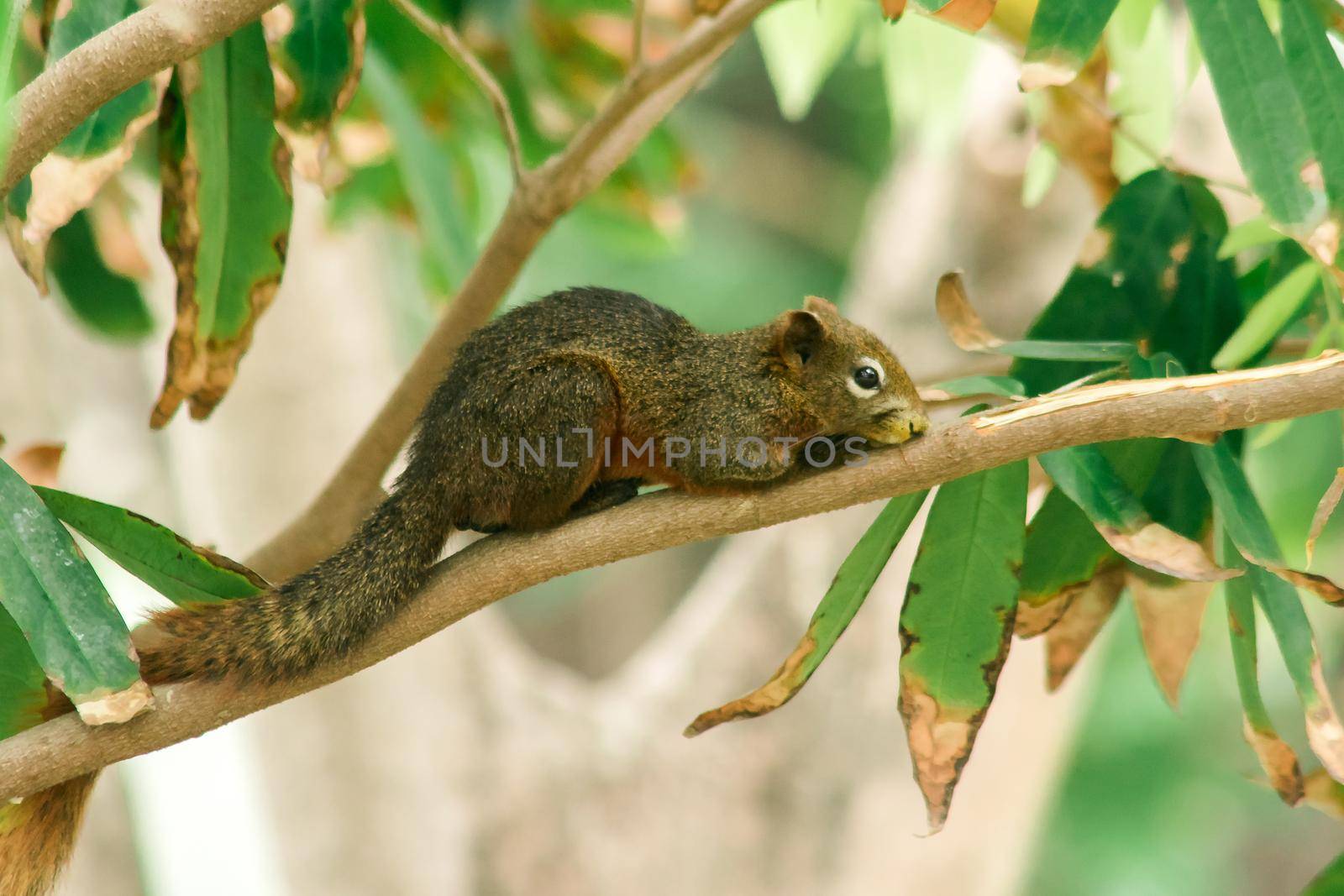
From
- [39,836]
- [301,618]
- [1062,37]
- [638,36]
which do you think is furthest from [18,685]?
[1062,37]

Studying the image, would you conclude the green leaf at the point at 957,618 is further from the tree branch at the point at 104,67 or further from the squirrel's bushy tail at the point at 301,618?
the tree branch at the point at 104,67

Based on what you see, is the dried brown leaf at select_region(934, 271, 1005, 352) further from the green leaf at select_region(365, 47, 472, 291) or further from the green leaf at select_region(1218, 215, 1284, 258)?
the green leaf at select_region(365, 47, 472, 291)

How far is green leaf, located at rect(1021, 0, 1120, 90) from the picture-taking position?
1.81 metres

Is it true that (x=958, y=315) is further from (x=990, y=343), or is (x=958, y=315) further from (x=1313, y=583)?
(x=1313, y=583)

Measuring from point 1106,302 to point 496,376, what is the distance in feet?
3.70

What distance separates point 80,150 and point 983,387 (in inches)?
57.4

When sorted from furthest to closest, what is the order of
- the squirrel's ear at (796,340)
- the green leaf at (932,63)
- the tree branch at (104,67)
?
the green leaf at (932,63)
the squirrel's ear at (796,340)
the tree branch at (104,67)

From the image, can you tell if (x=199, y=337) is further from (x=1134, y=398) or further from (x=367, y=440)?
(x=1134, y=398)

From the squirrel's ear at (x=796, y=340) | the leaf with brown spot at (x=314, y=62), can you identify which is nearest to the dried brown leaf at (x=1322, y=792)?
the squirrel's ear at (x=796, y=340)

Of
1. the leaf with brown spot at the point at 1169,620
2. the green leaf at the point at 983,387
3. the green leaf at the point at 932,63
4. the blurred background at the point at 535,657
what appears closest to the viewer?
the green leaf at the point at 983,387

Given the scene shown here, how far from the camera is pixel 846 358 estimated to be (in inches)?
103

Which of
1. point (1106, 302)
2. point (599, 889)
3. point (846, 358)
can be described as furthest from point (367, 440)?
point (599, 889)

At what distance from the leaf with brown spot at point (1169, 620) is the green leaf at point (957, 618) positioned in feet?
1.47

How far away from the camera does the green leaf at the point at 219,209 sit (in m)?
2.30
